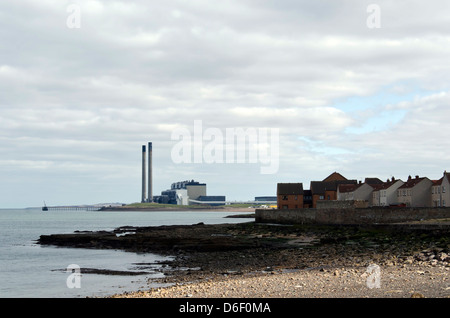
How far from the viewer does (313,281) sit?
24.8 m

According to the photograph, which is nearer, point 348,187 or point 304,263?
point 304,263

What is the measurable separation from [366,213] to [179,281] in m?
44.3

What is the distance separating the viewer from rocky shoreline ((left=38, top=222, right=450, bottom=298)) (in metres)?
22.3

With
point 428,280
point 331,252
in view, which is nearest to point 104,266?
point 331,252

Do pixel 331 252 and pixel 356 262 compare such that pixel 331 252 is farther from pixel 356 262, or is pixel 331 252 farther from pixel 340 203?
pixel 340 203

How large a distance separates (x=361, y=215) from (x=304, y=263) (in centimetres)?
3619

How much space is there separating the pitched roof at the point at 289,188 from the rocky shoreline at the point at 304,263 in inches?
1777

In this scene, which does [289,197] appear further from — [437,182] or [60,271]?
[60,271]

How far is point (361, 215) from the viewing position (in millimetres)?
69375

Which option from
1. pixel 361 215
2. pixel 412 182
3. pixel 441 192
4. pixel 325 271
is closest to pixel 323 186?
pixel 412 182

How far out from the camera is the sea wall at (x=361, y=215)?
64.5 m

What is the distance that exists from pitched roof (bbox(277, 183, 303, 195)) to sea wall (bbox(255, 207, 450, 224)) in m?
29.0
